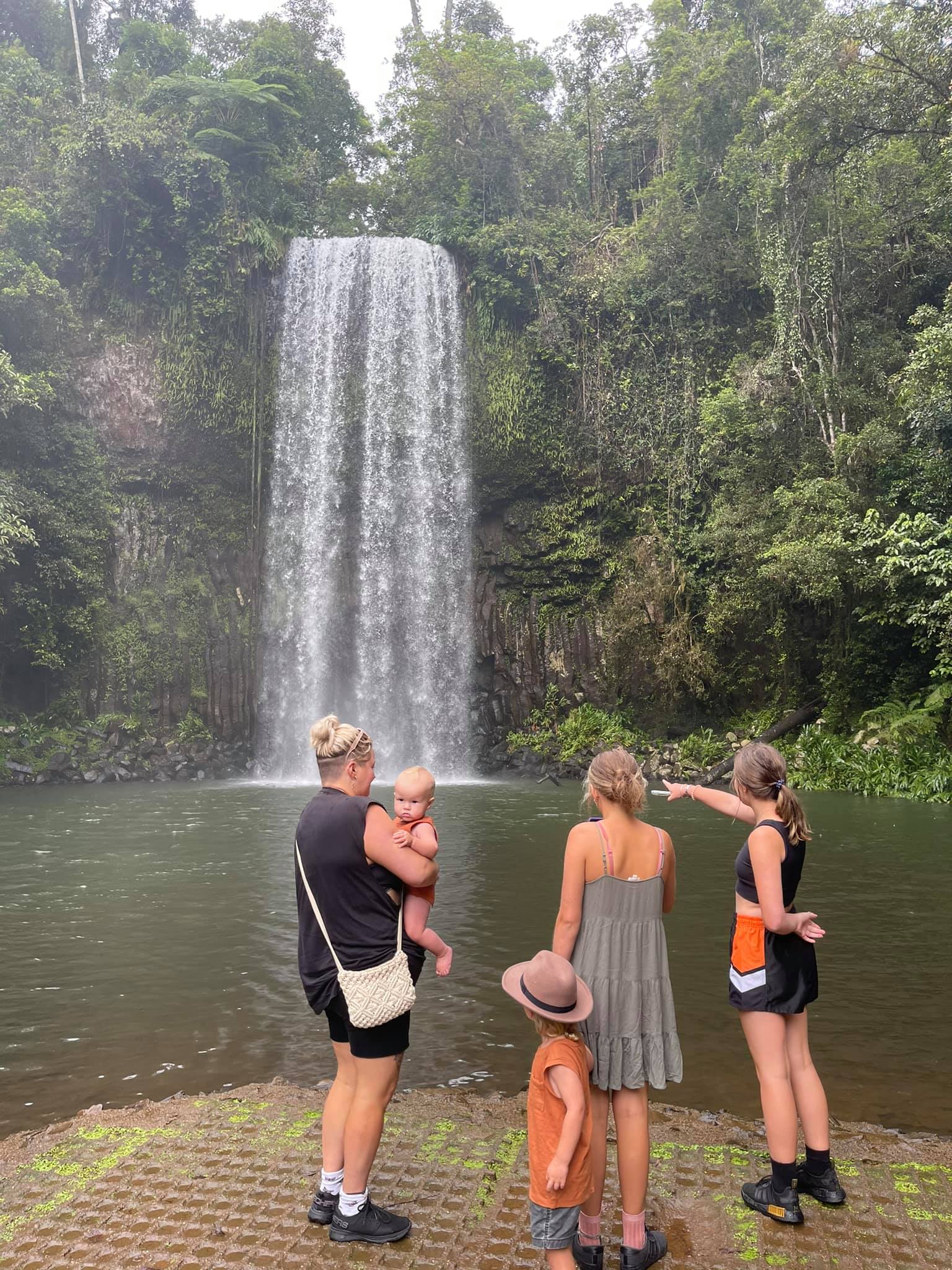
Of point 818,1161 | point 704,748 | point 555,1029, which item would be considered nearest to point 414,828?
point 555,1029

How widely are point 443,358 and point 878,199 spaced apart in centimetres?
1105

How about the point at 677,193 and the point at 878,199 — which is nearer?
the point at 878,199

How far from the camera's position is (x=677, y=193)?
24.4 meters

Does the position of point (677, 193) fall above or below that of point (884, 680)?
above

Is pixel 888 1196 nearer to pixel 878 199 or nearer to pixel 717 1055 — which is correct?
pixel 717 1055

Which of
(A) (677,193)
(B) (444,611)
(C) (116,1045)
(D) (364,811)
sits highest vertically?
(A) (677,193)

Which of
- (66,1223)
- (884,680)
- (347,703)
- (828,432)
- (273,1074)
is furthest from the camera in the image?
(347,703)

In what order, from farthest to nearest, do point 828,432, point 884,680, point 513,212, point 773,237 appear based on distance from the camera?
point 513,212
point 773,237
point 828,432
point 884,680

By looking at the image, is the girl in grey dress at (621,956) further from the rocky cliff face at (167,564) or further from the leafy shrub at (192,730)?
the rocky cliff face at (167,564)

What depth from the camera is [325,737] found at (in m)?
3.04

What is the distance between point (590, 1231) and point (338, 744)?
164cm

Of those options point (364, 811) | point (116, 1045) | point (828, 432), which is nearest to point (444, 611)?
point (828, 432)

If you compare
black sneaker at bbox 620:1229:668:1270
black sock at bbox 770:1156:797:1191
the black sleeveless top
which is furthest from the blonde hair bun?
black sock at bbox 770:1156:797:1191

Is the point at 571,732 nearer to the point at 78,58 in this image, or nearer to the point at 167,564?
the point at 167,564
